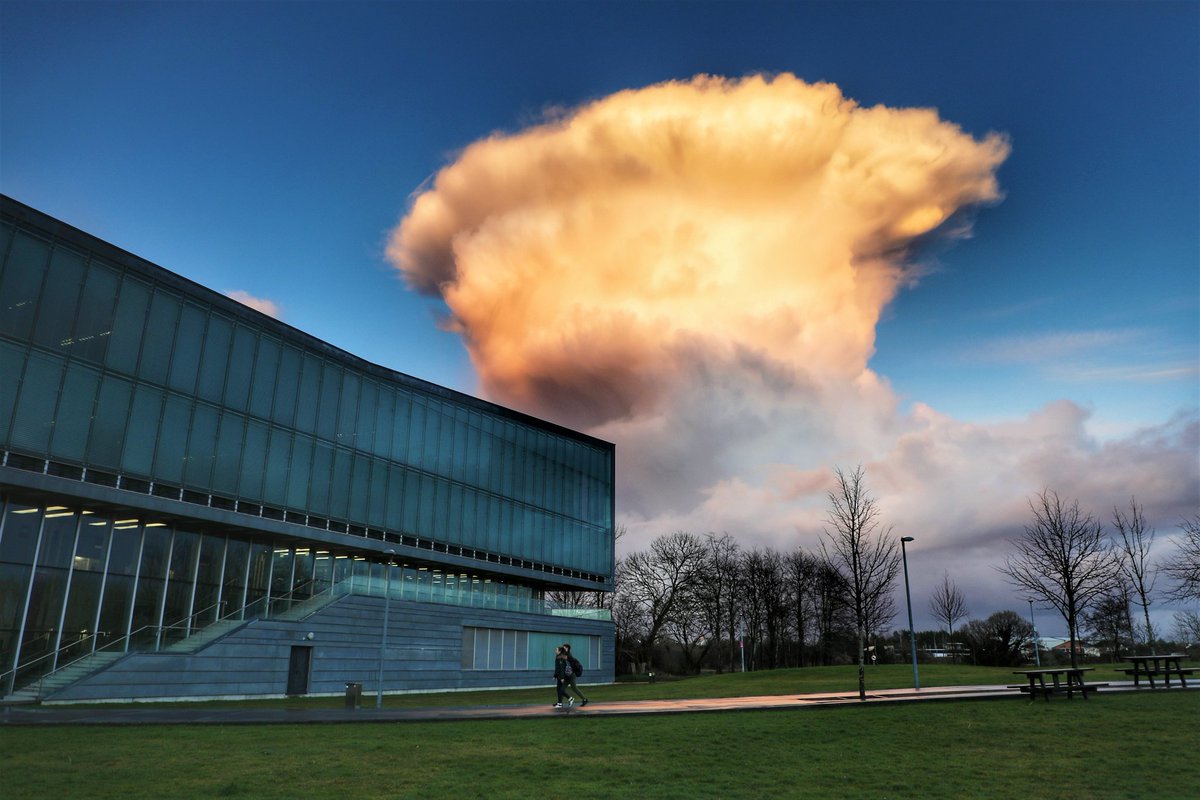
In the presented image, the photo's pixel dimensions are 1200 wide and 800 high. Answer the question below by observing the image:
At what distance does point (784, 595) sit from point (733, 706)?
68522mm

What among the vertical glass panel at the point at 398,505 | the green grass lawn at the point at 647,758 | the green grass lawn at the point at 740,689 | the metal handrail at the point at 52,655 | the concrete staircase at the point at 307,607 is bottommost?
the green grass lawn at the point at 740,689

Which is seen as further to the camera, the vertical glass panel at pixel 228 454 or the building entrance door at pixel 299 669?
the vertical glass panel at pixel 228 454

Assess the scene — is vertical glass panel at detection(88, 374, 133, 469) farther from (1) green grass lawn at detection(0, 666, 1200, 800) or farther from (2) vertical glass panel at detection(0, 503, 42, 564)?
(1) green grass lawn at detection(0, 666, 1200, 800)

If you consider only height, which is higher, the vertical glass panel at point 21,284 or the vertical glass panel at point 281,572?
the vertical glass panel at point 21,284

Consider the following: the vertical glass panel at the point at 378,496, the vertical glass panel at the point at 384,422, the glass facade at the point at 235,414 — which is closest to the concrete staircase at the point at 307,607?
the glass facade at the point at 235,414

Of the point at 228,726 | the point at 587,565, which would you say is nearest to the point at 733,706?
the point at 228,726

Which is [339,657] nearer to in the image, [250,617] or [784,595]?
[250,617]

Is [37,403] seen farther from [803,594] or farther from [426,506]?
[803,594]

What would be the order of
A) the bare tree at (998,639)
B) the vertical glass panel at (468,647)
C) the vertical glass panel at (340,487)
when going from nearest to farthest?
the vertical glass panel at (340,487), the vertical glass panel at (468,647), the bare tree at (998,639)

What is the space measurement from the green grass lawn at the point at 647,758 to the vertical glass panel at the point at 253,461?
862 inches

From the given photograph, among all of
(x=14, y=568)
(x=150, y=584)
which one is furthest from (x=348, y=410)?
(x=14, y=568)

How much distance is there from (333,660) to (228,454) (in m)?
11.2

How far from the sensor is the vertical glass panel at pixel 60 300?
3055cm

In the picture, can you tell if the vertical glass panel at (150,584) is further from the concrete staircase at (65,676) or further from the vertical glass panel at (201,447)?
the vertical glass panel at (201,447)
